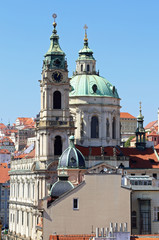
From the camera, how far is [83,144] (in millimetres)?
143125

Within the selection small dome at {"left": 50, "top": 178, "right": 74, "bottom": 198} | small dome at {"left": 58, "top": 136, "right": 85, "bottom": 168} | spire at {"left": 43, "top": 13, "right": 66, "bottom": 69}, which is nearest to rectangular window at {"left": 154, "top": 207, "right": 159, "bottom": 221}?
small dome at {"left": 50, "top": 178, "right": 74, "bottom": 198}

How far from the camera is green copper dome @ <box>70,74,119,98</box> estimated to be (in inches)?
5733

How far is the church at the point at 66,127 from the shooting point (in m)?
135

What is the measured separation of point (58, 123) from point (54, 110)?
234 cm

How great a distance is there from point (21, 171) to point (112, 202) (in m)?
62.4

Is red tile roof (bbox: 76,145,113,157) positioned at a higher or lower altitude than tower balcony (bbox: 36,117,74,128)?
lower

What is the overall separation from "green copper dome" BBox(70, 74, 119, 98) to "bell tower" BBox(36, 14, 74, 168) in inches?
345

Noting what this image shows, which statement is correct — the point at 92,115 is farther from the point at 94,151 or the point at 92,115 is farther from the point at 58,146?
the point at 58,146

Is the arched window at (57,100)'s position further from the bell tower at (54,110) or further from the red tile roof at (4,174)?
the red tile roof at (4,174)

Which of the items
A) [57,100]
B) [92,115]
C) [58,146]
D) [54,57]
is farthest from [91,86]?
[58,146]

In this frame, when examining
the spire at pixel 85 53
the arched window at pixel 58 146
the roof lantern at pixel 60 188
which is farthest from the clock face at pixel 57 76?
the roof lantern at pixel 60 188

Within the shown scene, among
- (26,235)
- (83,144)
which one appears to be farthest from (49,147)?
(26,235)

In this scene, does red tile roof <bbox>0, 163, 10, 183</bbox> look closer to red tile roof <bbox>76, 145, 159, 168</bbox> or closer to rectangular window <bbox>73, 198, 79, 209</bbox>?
red tile roof <bbox>76, 145, 159, 168</bbox>

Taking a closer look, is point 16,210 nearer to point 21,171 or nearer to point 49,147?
point 21,171
